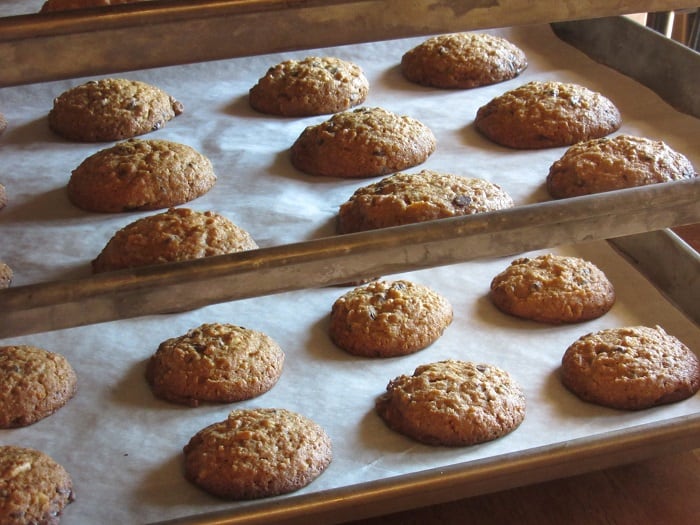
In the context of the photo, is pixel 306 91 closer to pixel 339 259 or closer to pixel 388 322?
pixel 388 322

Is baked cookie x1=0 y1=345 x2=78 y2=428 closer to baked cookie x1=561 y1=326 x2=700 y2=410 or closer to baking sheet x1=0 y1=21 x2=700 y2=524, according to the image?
baking sheet x1=0 y1=21 x2=700 y2=524

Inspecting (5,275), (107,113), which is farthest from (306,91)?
(5,275)

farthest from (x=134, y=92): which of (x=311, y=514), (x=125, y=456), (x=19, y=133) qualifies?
(x=311, y=514)

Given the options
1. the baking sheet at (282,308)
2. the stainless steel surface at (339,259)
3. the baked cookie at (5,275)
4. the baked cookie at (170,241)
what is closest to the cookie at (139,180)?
the baking sheet at (282,308)

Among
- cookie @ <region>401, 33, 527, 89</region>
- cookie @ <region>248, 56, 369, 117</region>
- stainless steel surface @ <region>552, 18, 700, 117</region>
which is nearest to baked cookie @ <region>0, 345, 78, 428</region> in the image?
cookie @ <region>248, 56, 369, 117</region>

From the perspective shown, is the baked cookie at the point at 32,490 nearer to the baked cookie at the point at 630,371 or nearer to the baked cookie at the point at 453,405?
the baked cookie at the point at 453,405

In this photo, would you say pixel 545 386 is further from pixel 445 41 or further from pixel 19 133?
pixel 19 133

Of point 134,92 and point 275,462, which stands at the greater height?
point 134,92
